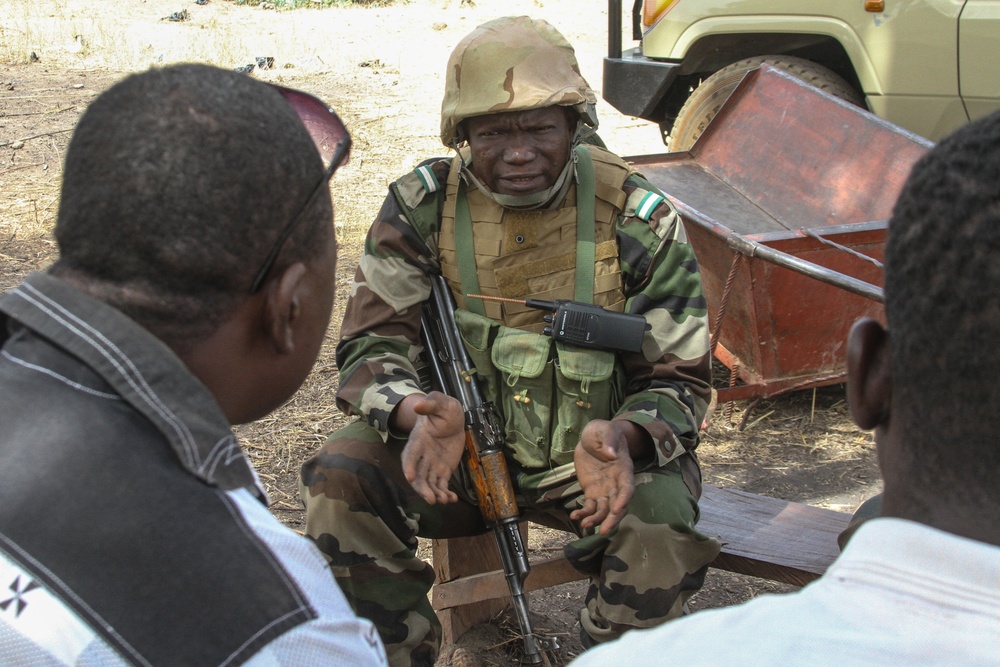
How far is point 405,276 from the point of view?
2742 mm

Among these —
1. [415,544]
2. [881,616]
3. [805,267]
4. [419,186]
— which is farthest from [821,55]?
[881,616]

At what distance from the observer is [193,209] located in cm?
127

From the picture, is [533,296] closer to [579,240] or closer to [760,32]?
[579,240]

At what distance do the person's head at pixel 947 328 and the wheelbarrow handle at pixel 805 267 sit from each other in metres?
1.53

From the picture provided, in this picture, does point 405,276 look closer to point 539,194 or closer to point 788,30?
point 539,194

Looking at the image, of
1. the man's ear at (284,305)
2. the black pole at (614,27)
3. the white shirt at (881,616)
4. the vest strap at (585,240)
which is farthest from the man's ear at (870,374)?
the black pole at (614,27)

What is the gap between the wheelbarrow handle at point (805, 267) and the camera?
279 centimetres

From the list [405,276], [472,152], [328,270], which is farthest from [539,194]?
[328,270]

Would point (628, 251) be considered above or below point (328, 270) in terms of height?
below

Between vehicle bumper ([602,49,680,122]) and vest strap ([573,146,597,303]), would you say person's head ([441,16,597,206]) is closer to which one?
vest strap ([573,146,597,303])

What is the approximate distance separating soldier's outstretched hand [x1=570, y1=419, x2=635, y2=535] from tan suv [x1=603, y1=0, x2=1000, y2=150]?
3.55 metres

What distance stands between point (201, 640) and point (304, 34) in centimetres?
1167

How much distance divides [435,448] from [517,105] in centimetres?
89

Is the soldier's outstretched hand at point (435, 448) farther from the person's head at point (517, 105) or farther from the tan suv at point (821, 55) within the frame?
the tan suv at point (821, 55)
